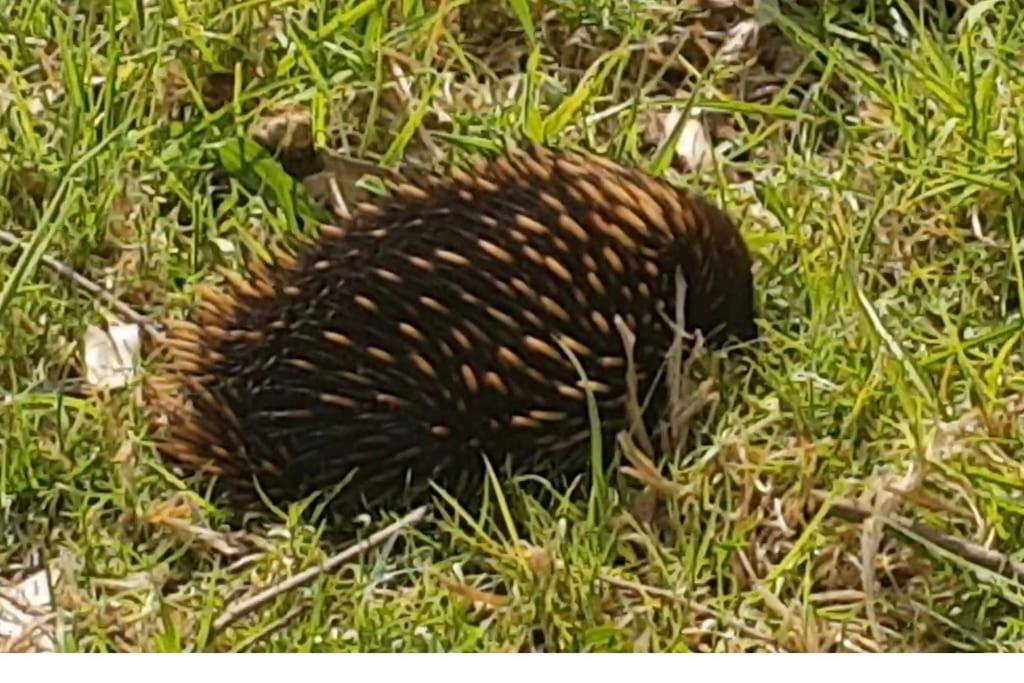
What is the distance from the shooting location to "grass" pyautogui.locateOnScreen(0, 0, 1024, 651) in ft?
3.89

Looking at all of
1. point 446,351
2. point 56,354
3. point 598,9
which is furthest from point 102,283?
point 598,9

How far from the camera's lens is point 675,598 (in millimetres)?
1183

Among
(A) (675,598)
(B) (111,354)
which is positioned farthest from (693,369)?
(B) (111,354)

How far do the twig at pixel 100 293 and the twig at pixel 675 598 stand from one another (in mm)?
368

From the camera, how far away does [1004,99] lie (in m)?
1.41

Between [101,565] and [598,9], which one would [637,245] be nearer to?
[598,9]

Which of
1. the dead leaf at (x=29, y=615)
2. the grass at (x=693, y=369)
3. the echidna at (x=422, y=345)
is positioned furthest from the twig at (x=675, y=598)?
the dead leaf at (x=29, y=615)

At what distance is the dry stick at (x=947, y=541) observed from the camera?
117cm

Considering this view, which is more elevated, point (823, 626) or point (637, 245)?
point (637, 245)

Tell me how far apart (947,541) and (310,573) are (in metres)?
0.38

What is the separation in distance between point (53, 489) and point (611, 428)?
0.36 metres

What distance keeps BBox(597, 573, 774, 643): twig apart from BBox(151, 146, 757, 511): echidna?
106mm

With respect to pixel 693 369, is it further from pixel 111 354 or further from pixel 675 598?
pixel 111 354

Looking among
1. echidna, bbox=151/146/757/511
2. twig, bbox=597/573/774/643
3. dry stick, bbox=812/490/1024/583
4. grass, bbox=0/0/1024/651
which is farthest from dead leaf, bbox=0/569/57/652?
dry stick, bbox=812/490/1024/583
